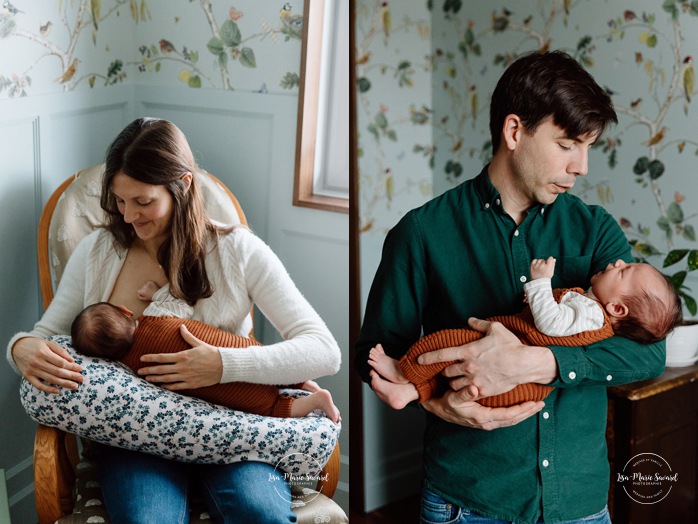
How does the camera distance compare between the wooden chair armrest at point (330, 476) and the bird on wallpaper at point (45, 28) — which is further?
the wooden chair armrest at point (330, 476)

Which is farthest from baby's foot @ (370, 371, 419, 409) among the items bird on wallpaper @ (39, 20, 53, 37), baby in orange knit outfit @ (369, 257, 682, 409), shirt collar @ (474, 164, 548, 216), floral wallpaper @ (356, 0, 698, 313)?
floral wallpaper @ (356, 0, 698, 313)

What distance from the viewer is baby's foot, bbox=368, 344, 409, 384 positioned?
124 cm

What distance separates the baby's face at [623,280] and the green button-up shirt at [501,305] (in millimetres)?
49

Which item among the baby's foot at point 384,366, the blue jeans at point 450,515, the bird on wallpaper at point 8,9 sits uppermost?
the bird on wallpaper at point 8,9

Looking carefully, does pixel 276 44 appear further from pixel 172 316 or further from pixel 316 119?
pixel 172 316

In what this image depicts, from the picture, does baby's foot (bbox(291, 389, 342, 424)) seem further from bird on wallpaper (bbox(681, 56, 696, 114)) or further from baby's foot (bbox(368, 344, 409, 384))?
bird on wallpaper (bbox(681, 56, 696, 114))

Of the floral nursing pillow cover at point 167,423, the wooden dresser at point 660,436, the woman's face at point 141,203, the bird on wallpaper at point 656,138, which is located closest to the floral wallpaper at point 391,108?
the bird on wallpaper at point 656,138

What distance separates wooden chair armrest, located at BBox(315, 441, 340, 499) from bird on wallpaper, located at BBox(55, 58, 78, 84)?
2.15 feet

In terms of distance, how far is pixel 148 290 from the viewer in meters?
1.00

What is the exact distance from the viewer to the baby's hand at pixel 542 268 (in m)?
1.16

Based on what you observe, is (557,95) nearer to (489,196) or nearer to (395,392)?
(489,196)

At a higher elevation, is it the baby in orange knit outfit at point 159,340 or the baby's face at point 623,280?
the baby's face at point 623,280

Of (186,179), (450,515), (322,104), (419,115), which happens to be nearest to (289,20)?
(322,104)

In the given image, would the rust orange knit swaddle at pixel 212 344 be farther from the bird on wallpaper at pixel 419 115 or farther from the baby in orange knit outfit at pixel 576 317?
the bird on wallpaper at pixel 419 115
